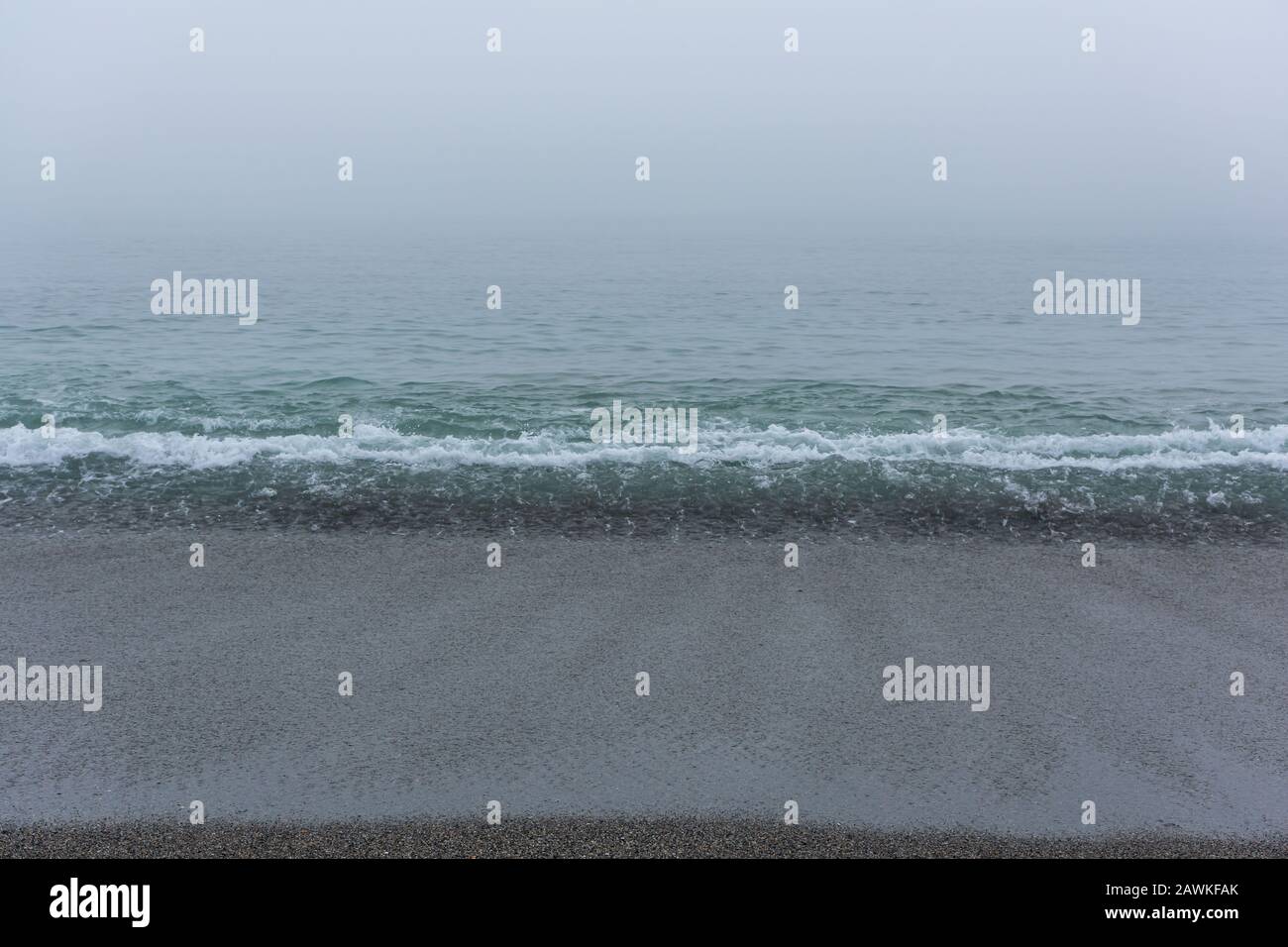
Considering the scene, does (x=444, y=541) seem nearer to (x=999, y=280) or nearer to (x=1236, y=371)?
(x=1236, y=371)

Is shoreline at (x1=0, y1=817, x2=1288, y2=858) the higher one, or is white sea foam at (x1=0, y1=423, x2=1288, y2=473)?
white sea foam at (x1=0, y1=423, x2=1288, y2=473)

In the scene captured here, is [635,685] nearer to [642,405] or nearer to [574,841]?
[574,841]

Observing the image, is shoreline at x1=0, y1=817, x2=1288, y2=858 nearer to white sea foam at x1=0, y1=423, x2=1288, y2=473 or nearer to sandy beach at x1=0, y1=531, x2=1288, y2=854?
sandy beach at x1=0, y1=531, x2=1288, y2=854

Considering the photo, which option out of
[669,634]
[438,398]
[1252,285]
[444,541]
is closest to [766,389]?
[438,398]

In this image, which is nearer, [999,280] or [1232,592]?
[1232,592]

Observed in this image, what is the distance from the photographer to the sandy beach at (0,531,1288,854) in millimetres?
6633

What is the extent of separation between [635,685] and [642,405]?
11.7 m

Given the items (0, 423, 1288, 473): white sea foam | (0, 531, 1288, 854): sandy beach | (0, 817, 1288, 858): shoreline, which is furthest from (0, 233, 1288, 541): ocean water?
(0, 817, 1288, 858): shoreline

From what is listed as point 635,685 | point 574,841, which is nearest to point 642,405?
point 635,685

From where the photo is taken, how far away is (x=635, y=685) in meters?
8.43

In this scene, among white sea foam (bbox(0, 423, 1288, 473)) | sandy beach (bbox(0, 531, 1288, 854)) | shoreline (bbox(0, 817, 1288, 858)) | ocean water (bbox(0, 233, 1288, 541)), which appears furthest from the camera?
white sea foam (bbox(0, 423, 1288, 473))

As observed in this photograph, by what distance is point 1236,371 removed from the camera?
22719 millimetres

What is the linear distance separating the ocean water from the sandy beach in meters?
1.42

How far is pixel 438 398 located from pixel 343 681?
11643 millimetres
